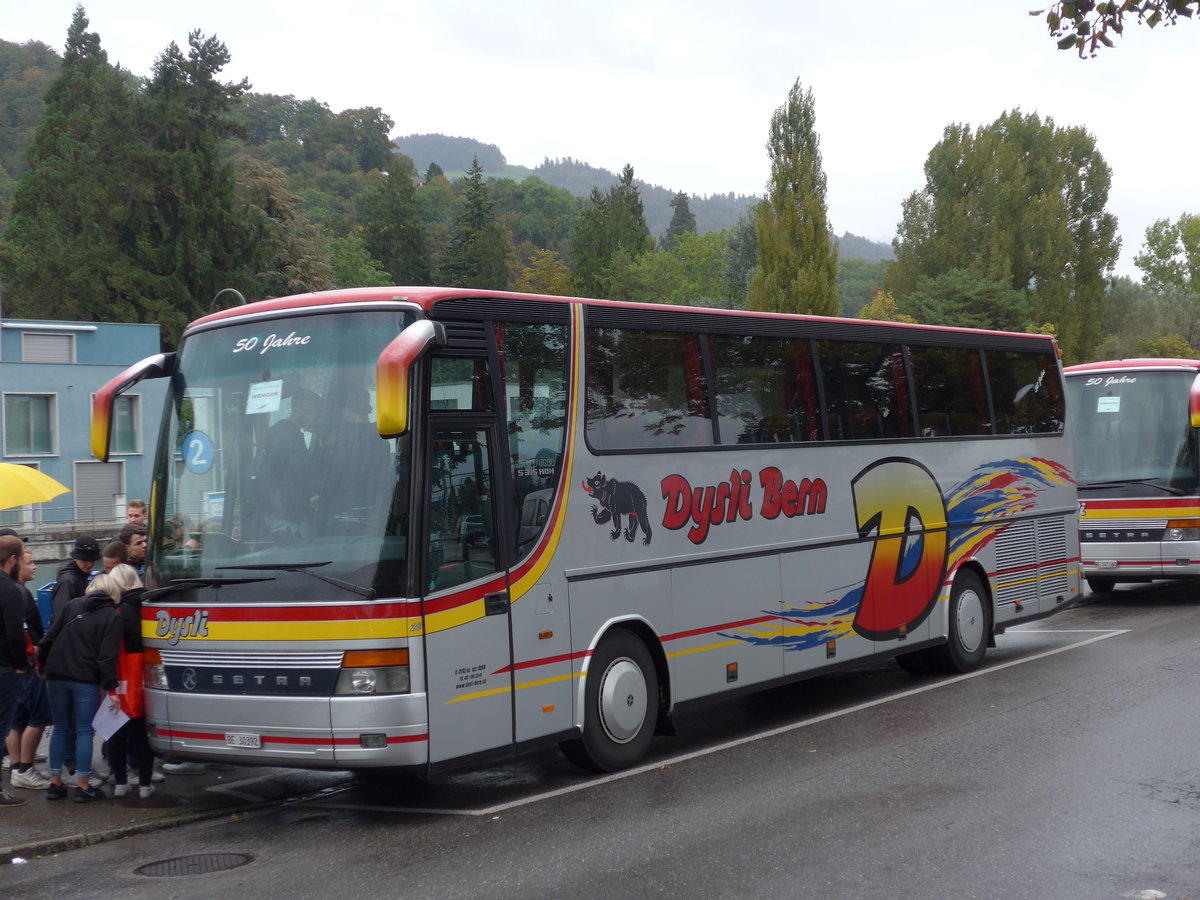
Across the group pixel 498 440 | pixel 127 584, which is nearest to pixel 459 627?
pixel 498 440

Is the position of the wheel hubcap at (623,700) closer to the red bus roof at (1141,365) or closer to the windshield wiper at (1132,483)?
the windshield wiper at (1132,483)

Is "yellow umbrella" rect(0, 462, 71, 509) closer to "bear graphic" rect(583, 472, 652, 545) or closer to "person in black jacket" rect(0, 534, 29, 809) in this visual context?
"person in black jacket" rect(0, 534, 29, 809)

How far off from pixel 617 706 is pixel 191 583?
3.12m

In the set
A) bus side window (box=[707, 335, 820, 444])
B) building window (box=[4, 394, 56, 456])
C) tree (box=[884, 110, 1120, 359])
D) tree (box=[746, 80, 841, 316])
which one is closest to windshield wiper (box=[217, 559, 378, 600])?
bus side window (box=[707, 335, 820, 444])

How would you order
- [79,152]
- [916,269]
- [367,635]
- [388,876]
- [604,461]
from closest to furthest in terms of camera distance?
[388,876], [367,635], [604,461], [79,152], [916,269]

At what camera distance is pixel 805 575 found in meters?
11.5

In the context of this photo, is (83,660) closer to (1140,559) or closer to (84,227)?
(1140,559)

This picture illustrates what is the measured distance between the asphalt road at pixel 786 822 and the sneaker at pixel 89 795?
41.1 inches

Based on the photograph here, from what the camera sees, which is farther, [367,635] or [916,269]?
[916,269]

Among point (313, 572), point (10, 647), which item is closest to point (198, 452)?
point (313, 572)

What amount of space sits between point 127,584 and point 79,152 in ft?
206

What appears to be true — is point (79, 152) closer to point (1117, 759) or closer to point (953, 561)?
point (953, 561)

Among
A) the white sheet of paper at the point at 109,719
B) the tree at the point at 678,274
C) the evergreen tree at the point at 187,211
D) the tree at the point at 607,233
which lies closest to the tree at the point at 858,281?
the tree at the point at 607,233

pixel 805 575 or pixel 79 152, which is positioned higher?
pixel 79 152
